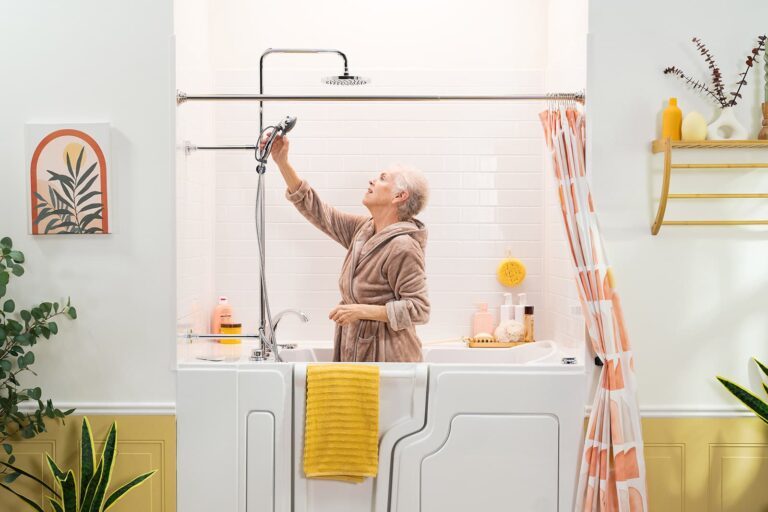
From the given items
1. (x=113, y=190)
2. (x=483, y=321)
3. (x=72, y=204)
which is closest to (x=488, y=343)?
(x=483, y=321)

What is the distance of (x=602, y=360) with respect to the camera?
2459 mm

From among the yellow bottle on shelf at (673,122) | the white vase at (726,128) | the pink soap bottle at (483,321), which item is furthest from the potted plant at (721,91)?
the pink soap bottle at (483,321)

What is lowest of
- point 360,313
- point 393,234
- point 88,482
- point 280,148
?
point 88,482

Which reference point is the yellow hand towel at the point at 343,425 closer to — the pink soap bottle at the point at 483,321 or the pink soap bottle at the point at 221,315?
the pink soap bottle at the point at 221,315

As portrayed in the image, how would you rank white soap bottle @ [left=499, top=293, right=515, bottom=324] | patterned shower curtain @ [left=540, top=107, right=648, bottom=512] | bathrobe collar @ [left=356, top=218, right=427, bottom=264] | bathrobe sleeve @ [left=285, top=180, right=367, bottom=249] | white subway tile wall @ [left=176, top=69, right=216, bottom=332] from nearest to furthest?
patterned shower curtain @ [left=540, top=107, right=648, bottom=512] < white subway tile wall @ [left=176, top=69, right=216, bottom=332] < bathrobe collar @ [left=356, top=218, right=427, bottom=264] < bathrobe sleeve @ [left=285, top=180, right=367, bottom=249] < white soap bottle @ [left=499, top=293, right=515, bottom=324]

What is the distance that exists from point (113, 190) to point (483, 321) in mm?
1671

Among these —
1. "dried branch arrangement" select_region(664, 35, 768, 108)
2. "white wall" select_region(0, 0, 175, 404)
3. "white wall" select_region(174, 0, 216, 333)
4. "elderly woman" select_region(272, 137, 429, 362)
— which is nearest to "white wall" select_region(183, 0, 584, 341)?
"white wall" select_region(174, 0, 216, 333)

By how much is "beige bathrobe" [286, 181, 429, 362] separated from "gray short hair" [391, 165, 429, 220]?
0.17 feet

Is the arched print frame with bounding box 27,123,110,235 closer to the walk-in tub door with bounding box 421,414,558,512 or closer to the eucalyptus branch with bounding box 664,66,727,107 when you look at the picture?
the walk-in tub door with bounding box 421,414,558,512

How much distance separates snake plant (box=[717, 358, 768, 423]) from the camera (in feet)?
8.05

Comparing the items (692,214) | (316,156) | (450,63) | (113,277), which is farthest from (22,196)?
(692,214)

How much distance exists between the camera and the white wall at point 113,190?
101 inches

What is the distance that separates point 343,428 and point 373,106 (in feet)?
5.08

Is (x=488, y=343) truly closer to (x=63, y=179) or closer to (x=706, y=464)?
(x=706, y=464)
